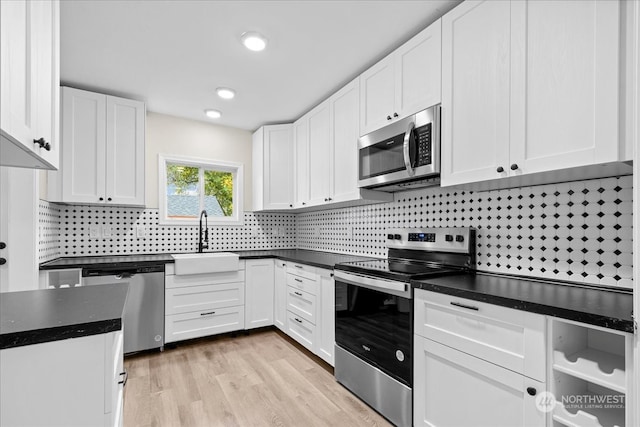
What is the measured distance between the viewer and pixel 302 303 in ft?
9.67

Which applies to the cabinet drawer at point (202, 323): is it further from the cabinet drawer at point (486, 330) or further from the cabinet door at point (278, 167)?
the cabinet drawer at point (486, 330)

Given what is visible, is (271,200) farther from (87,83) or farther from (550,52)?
(550,52)

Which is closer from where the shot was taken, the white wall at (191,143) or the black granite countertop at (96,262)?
the black granite countertop at (96,262)

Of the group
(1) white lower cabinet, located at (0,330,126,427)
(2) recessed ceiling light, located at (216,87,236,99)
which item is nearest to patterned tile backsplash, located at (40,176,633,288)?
(2) recessed ceiling light, located at (216,87,236,99)

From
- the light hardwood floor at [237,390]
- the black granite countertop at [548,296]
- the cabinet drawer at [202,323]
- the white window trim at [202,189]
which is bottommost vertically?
the light hardwood floor at [237,390]

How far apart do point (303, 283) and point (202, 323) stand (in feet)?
3.75

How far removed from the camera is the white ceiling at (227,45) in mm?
1866

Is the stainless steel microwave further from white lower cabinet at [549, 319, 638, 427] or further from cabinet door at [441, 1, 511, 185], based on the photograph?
white lower cabinet at [549, 319, 638, 427]

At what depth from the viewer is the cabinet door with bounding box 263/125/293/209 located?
146 inches

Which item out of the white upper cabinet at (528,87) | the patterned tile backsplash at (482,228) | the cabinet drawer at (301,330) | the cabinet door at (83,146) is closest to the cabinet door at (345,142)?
the patterned tile backsplash at (482,228)

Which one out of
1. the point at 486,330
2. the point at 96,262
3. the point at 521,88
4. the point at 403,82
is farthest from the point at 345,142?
the point at 96,262

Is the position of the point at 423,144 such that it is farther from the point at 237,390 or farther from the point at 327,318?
the point at 237,390

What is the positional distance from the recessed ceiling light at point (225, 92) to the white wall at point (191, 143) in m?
0.90

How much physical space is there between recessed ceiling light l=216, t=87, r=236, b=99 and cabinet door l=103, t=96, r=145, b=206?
817mm
